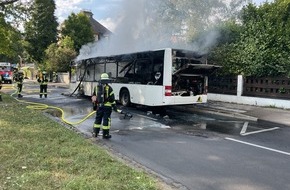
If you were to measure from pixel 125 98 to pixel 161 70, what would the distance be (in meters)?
3.25

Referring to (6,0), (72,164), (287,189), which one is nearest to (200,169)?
(287,189)

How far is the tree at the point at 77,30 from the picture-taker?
47406 millimetres

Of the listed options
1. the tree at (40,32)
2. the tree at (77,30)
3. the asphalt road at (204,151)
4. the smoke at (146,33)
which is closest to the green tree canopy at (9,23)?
the smoke at (146,33)

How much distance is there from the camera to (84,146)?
6.92 m

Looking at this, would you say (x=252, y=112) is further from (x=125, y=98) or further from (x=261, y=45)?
(x=125, y=98)

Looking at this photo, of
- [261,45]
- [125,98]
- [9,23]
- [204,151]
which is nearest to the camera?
[204,151]

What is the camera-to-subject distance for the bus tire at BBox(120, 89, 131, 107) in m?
14.8

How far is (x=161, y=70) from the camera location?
489 inches

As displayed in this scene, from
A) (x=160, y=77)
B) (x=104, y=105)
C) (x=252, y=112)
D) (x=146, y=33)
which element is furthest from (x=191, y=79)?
(x=146, y=33)

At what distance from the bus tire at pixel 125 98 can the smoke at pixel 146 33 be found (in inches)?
144

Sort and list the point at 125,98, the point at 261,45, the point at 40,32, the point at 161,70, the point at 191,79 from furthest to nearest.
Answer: the point at 40,32, the point at 261,45, the point at 125,98, the point at 191,79, the point at 161,70

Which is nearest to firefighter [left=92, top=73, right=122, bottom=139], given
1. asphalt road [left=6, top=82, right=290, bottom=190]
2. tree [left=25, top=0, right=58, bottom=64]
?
asphalt road [left=6, top=82, right=290, bottom=190]

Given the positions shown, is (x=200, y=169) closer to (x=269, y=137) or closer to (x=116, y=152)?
(x=116, y=152)

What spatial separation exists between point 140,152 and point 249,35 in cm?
1215
